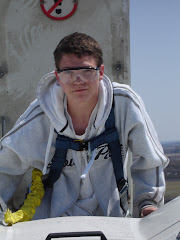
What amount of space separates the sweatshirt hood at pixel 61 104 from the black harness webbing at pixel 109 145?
0.14 feet

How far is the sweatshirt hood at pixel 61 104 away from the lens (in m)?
2.28

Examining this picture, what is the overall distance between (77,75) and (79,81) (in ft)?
0.12

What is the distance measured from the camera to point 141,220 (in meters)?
1.62

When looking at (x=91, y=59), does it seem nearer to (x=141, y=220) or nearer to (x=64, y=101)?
(x=64, y=101)

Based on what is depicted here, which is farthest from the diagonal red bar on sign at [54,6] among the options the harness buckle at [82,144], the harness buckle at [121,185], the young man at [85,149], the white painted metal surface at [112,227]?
the white painted metal surface at [112,227]

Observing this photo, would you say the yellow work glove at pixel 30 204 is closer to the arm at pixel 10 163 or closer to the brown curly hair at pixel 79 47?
the arm at pixel 10 163

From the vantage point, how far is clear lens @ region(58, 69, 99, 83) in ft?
6.96

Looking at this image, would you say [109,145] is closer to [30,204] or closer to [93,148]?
[93,148]

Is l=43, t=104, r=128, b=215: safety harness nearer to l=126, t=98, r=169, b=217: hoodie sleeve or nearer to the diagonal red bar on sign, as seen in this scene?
l=126, t=98, r=169, b=217: hoodie sleeve

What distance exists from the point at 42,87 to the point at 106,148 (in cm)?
56

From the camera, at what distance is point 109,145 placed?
233 cm

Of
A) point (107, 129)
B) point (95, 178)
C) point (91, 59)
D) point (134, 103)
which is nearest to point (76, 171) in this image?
point (95, 178)

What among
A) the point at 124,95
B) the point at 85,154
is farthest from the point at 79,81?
the point at 85,154

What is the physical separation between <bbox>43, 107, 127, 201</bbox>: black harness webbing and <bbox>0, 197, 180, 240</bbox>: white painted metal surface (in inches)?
28.1
